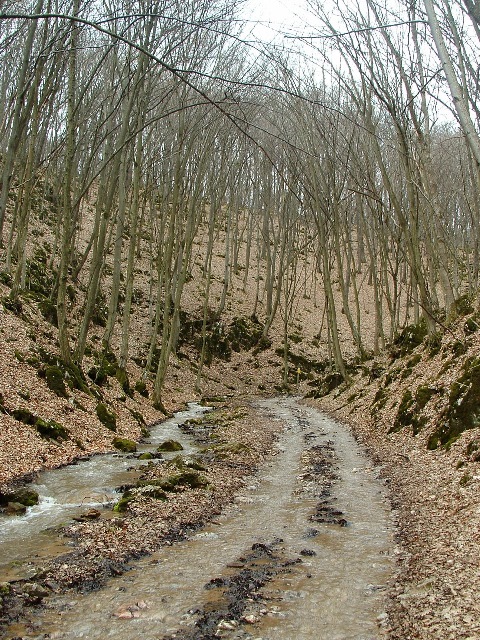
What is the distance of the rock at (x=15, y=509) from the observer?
245 inches

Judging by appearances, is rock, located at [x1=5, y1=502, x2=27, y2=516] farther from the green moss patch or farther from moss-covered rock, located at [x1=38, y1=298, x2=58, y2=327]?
moss-covered rock, located at [x1=38, y1=298, x2=58, y2=327]

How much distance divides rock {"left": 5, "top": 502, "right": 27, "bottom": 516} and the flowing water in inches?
3.3

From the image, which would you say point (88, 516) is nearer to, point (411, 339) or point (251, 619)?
point (251, 619)

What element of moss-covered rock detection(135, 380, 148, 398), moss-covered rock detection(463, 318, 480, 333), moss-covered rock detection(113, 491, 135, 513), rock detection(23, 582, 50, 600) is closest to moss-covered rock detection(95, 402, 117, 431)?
moss-covered rock detection(135, 380, 148, 398)

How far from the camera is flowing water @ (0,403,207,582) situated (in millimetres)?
5078

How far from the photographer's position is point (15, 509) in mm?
6281

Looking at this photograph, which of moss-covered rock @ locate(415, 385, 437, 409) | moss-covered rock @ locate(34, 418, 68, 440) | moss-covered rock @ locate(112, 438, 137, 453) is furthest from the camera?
moss-covered rock @ locate(415, 385, 437, 409)

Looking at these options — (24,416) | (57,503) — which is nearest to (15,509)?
(57,503)

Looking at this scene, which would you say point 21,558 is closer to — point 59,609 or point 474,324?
point 59,609

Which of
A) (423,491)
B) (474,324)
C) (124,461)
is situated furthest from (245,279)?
(423,491)

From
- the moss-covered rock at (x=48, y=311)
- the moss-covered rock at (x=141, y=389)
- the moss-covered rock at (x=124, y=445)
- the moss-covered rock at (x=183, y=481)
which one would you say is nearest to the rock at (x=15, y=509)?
the moss-covered rock at (x=183, y=481)

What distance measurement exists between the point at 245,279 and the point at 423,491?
1085 inches

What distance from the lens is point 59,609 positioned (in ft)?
13.0

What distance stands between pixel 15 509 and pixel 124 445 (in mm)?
4346
